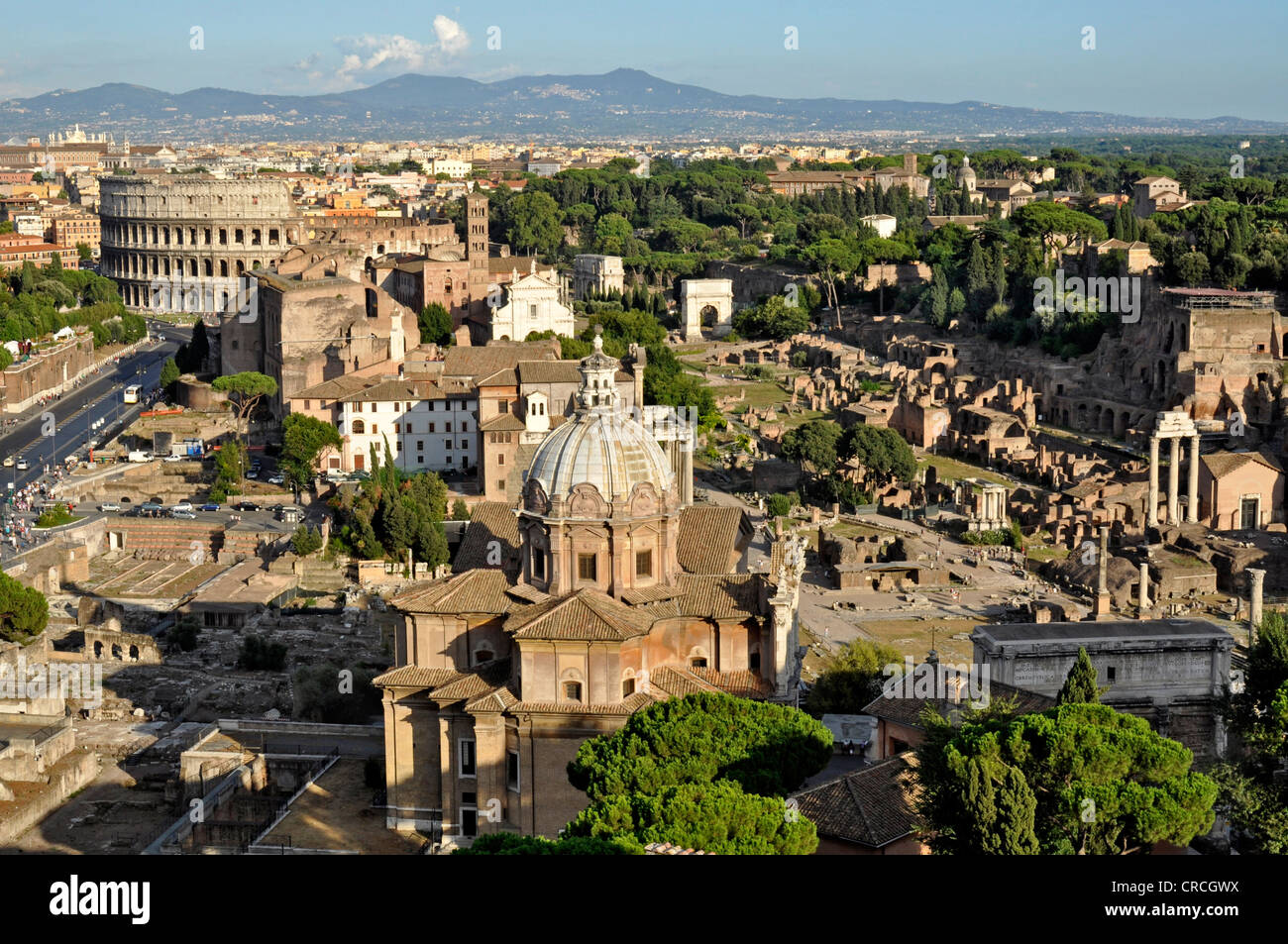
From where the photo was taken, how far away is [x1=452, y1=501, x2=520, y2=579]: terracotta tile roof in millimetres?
30016

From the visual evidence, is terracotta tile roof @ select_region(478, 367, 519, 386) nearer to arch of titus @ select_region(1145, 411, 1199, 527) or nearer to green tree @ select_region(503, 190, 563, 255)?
arch of titus @ select_region(1145, 411, 1199, 527)

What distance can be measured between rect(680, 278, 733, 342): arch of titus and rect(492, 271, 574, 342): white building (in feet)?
85.9

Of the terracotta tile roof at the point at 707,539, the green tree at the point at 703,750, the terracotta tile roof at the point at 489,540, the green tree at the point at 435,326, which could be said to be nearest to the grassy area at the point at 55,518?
the green tree at the point at 435,326

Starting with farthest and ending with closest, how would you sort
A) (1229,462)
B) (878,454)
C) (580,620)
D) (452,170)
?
(452,170) < (878,454) < (1229,462) < (580,620)

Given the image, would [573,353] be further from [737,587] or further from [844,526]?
[737,587]

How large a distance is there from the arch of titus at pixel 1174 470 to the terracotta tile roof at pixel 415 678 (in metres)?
28.9

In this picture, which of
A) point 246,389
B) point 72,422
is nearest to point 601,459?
point 246,389

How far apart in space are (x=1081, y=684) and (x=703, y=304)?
71.4 metres

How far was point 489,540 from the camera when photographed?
3089cm

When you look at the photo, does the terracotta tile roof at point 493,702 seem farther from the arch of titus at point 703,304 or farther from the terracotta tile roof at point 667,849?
the arch of titus at point 703,304

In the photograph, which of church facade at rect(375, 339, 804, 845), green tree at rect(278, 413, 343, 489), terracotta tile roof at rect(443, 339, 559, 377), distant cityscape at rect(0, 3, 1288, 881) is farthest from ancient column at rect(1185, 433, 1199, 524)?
church facade at rect(375, 339, 804, 845)

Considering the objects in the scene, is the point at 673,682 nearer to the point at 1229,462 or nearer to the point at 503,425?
the point at 503,425

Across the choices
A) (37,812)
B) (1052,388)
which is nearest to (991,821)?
(37,812)

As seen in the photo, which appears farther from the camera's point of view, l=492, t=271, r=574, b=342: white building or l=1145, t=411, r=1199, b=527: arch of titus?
l=492, t=271, r=574, b=342: white building
